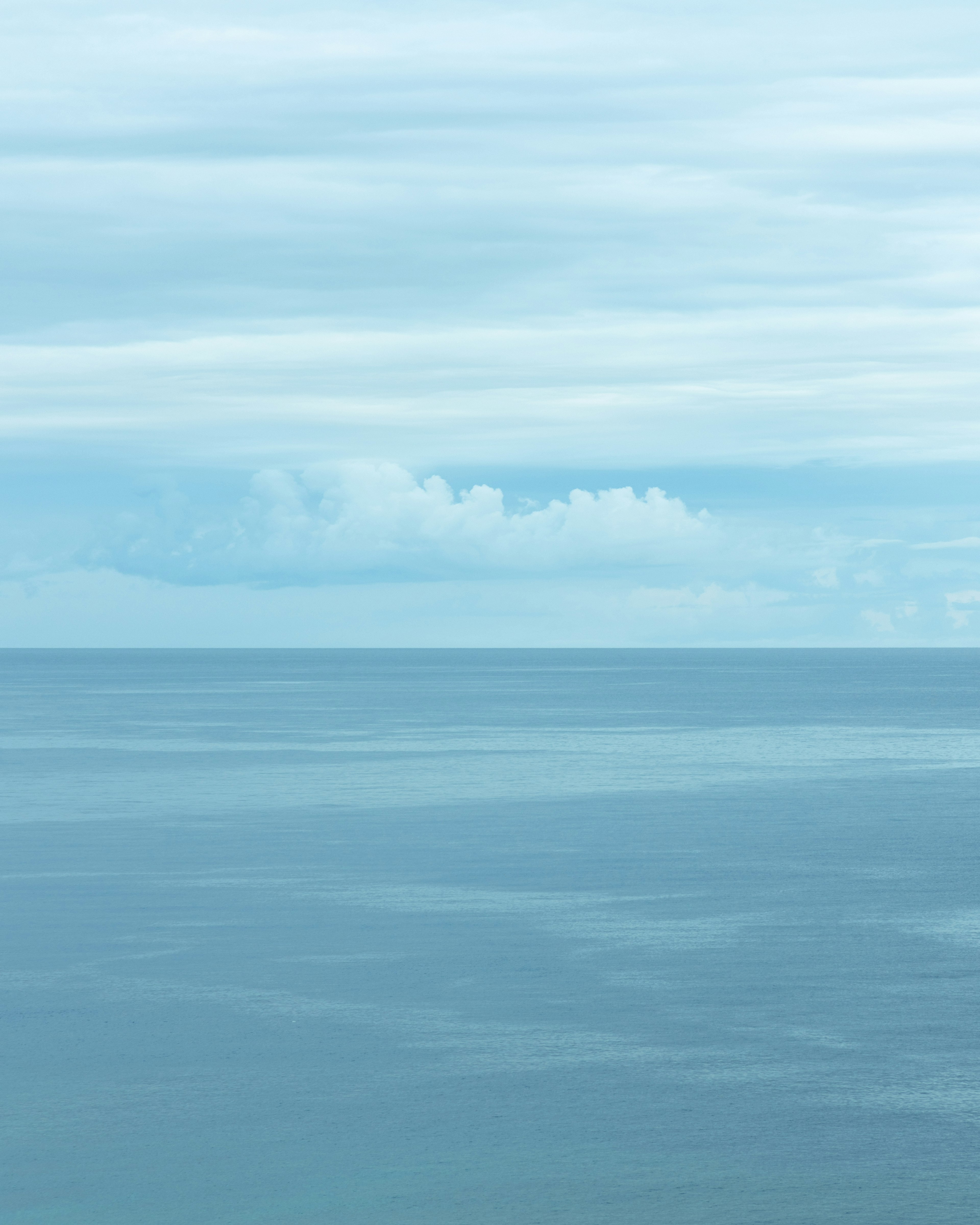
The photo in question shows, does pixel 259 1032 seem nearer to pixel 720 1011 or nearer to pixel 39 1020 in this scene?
pixel 39 1020

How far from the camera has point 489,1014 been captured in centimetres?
4178

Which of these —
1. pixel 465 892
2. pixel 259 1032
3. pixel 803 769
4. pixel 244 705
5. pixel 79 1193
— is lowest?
pixel 79 1193

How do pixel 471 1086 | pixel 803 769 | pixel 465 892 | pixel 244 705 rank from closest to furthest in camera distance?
pixel 471 1086, pixel 465 892, pixel 803 769, pixel 244 705

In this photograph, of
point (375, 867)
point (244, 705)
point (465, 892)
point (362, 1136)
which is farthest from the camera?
point (244, 705)

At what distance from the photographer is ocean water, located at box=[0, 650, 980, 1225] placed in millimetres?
31469

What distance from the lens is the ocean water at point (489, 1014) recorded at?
103ft

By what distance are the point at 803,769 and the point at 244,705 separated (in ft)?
344

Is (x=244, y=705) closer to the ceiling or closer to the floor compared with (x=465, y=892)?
closer to the ceiling

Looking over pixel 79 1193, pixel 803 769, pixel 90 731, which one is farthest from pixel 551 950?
pixel 90 731

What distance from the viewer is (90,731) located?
147m

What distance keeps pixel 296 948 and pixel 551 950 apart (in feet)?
26.4

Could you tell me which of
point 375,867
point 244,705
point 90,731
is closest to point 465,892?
point 375,867

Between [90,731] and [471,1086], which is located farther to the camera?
[90,731]

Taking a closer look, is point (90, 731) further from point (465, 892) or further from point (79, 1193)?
point (79, 1193)
